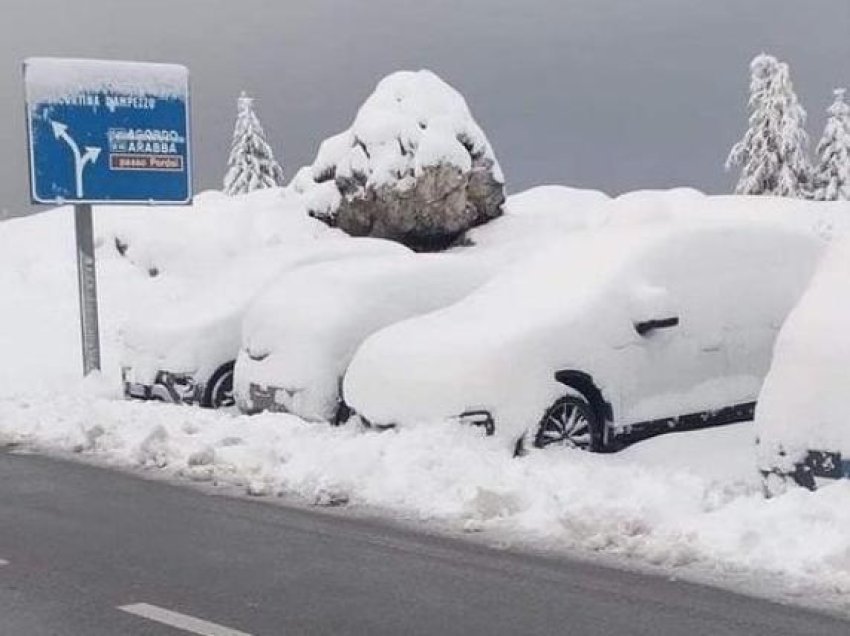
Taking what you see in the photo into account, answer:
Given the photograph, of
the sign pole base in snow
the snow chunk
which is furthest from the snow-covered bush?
the sign pole base in snow

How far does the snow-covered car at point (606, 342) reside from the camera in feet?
28.5

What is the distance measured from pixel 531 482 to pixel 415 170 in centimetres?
1450

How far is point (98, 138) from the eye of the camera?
14.7 metres

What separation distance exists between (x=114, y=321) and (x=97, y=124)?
25.3 ft

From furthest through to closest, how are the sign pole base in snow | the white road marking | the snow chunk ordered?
the sign pole base in snow
the snow chunk
the white road marking

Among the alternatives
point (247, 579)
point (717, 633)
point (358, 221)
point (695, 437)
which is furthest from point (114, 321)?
point (717, 633)

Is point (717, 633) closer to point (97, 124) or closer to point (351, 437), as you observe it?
point (351, 437)

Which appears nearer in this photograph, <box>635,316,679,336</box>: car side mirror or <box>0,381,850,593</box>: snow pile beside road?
<box>0,381,850,593</box>: snow pile beside road

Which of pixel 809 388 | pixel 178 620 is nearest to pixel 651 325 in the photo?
pixel 809 388

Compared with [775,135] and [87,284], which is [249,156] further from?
[87,284]

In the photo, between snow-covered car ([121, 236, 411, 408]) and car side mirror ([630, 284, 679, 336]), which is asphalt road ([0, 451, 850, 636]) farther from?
snow-covered car ([121, 236, 411, 408])

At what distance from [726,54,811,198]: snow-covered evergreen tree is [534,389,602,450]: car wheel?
124ft

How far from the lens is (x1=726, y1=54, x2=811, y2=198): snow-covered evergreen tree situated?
44431 millimetres

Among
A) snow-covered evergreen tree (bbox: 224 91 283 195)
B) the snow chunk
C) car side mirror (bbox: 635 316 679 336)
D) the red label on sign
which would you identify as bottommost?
snow-covered evergreen tree (bbox: 224 91 283 195)
